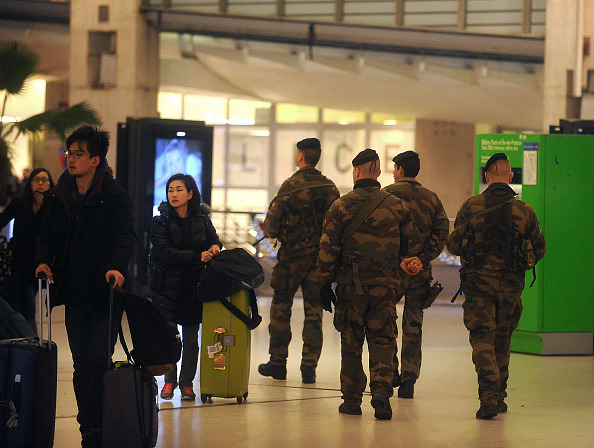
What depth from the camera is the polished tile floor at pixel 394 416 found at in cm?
544

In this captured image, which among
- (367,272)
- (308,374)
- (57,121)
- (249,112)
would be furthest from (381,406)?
(249,112)

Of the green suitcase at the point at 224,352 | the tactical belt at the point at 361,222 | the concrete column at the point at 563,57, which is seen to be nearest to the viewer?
the tactical belt at the point at 361,222

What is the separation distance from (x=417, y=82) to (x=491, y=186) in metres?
11.5

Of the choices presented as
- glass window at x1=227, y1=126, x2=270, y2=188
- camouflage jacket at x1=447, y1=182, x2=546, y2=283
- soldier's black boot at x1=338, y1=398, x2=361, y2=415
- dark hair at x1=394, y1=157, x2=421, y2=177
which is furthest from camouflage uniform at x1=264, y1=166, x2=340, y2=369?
glass window at x1=227, y1=126, x2=270, y2=188

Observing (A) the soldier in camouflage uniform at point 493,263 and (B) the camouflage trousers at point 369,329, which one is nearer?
(B) the camouflage trousers at point 369,329

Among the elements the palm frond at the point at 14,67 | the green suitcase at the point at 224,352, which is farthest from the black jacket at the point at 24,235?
the palm frond at the point at 14,67

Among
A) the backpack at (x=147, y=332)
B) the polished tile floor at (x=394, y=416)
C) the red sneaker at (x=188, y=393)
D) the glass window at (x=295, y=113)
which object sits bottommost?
the polished tile floor at (x=394, y=416)

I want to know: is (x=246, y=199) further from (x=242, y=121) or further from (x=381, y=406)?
(x=381, y=406)

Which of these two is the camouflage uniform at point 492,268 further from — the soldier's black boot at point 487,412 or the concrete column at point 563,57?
the concrete column at point 563,57

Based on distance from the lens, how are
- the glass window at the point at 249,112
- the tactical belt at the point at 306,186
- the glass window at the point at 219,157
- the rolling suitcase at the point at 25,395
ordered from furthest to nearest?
the glass window at the point at 219,157, the glass window at the point at 249,112, the tactical belt at the point at 306,186, the rolling suitcase at the point at 25,395

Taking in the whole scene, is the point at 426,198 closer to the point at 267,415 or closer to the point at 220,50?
the point at 267,415

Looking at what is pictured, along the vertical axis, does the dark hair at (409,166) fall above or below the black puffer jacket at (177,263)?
above

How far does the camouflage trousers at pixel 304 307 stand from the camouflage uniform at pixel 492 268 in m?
1.40

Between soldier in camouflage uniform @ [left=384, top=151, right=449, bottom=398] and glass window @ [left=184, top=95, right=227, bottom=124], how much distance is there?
1925 centimetres
